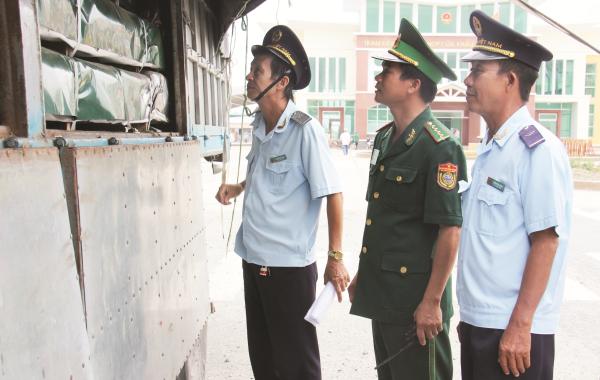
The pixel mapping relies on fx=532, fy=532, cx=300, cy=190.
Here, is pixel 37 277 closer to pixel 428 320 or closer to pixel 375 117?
pixel 428 320

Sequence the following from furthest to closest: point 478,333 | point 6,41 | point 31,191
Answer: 1. point 478,333
2. point 6,41
3. point 31,191

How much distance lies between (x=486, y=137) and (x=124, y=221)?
1382 millimetres

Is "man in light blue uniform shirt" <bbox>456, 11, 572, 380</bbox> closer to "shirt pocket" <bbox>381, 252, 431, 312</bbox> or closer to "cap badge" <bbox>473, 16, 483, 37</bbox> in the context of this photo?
"cap badge" <bbox>473, 16, 483, 37</bbox>

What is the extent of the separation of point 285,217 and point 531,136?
115cm

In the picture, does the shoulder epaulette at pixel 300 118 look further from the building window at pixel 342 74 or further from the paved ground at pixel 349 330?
the building window at pixel 342 74

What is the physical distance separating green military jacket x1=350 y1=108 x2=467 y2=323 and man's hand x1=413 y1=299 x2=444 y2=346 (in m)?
0.08

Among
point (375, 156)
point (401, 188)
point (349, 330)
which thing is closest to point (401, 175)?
point (401, 188)

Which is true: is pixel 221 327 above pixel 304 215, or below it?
below

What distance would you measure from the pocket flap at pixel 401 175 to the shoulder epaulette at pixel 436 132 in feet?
0.48

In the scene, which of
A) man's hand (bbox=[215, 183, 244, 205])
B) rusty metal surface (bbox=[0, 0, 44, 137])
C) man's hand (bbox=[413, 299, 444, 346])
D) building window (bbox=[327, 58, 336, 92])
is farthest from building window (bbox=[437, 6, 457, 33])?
rusty metal surface (bbox=[0, 0, 44, 137])

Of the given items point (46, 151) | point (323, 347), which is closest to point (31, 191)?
point (46, 151)

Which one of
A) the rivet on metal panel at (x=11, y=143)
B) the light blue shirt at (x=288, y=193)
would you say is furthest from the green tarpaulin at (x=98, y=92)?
the light blue shirt at (x=288, y=193)

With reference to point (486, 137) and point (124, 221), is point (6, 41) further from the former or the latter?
point (486, 137)

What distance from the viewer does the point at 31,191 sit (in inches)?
45.3
